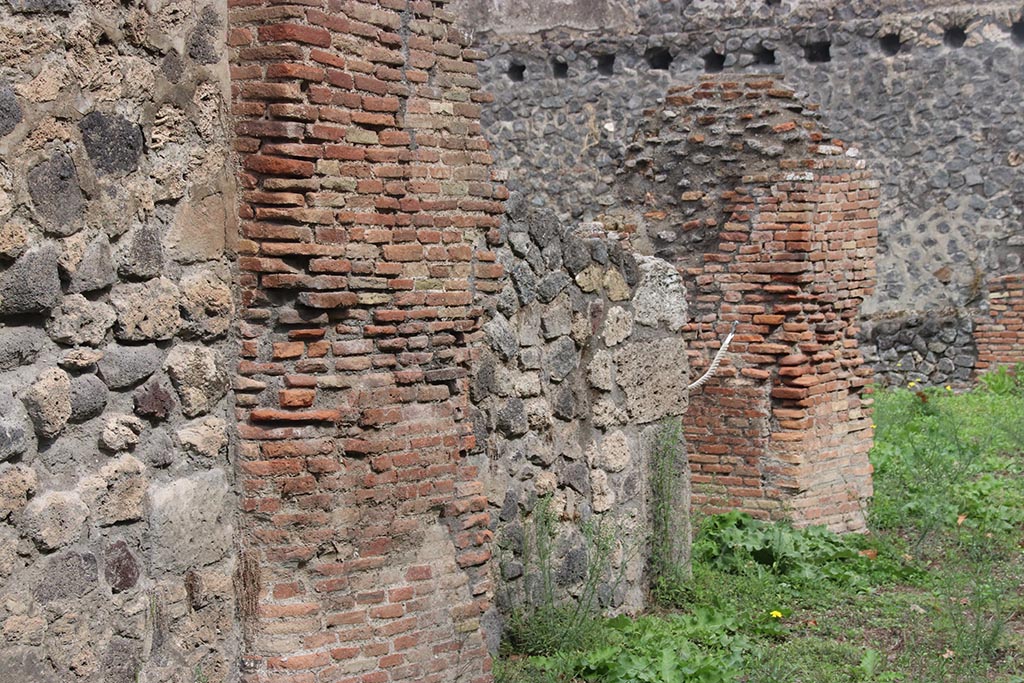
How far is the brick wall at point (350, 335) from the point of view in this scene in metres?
4.13

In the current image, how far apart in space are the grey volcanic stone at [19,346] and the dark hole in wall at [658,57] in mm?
13636

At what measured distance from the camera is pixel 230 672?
13.9 ft

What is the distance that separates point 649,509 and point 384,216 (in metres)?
2.77

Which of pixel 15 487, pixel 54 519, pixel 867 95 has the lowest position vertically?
pixel 54 519

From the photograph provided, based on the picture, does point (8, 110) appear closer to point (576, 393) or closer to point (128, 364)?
point (128, 364)

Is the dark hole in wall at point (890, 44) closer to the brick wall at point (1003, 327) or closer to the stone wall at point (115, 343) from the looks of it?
the brick wall at point (1003, 327)

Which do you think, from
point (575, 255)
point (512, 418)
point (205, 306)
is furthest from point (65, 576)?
point (575, 255)

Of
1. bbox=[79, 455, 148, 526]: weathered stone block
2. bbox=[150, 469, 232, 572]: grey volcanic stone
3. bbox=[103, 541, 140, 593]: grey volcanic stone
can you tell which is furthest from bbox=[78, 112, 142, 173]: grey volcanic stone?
bbox=[103, 541, 140, 593]: grey volcanic stone

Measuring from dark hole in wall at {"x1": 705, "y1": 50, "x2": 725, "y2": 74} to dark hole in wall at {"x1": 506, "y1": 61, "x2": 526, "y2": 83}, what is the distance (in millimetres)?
2344

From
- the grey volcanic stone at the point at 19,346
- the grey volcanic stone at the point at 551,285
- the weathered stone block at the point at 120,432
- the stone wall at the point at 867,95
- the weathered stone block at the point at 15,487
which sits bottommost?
the weathered stone block at the point at 15,487

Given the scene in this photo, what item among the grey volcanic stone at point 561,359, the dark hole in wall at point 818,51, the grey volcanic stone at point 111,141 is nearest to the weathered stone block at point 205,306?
the grey volcanic stone at point 111,141

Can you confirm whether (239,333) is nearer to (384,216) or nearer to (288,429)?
(288,429)

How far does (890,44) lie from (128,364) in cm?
1365

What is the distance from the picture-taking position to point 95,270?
3.78m
